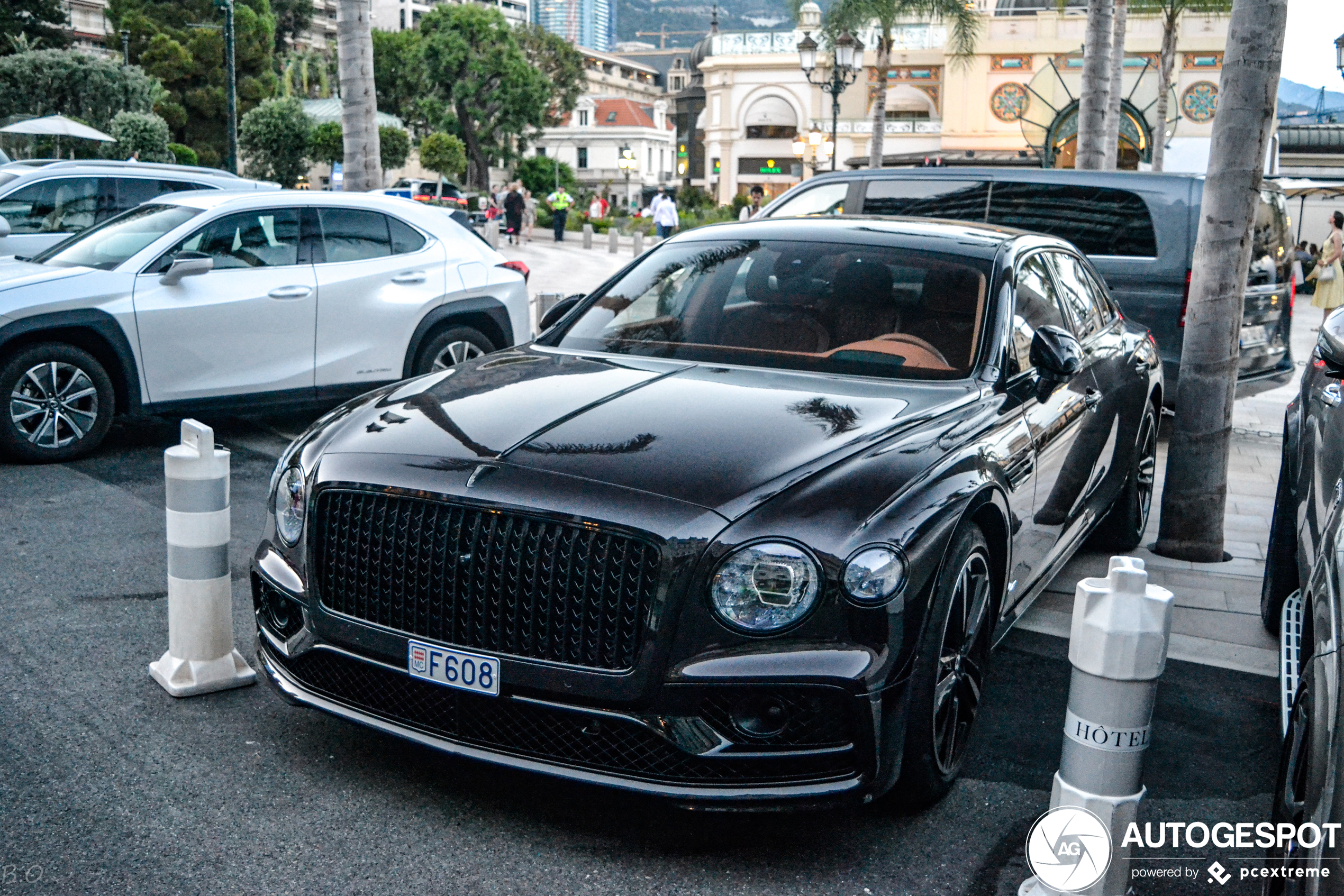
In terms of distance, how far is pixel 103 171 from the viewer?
12.3 m

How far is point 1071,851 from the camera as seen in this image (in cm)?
303

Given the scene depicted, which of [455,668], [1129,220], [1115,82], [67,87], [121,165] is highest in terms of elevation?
[67,87]

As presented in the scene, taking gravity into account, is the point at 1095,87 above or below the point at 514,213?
above

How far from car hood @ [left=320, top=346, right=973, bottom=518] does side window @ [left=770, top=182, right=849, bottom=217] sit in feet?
22.0

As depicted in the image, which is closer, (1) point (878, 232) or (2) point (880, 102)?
(1) point (878, 232)

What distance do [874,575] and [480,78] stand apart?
246ft

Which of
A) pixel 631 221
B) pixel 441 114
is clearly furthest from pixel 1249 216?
pixel 441 114

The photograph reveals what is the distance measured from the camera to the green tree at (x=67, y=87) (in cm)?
4784

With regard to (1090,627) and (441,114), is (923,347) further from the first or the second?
(441,114)

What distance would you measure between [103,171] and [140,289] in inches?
194

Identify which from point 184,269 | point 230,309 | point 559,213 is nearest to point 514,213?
point 559,213

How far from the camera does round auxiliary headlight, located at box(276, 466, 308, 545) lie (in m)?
3.80

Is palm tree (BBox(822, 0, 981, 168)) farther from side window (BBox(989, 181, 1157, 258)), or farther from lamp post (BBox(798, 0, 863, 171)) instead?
side window (BBox(989, 181, 1157, 258))

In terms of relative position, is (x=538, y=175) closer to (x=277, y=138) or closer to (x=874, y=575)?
(x=277, y=138)
